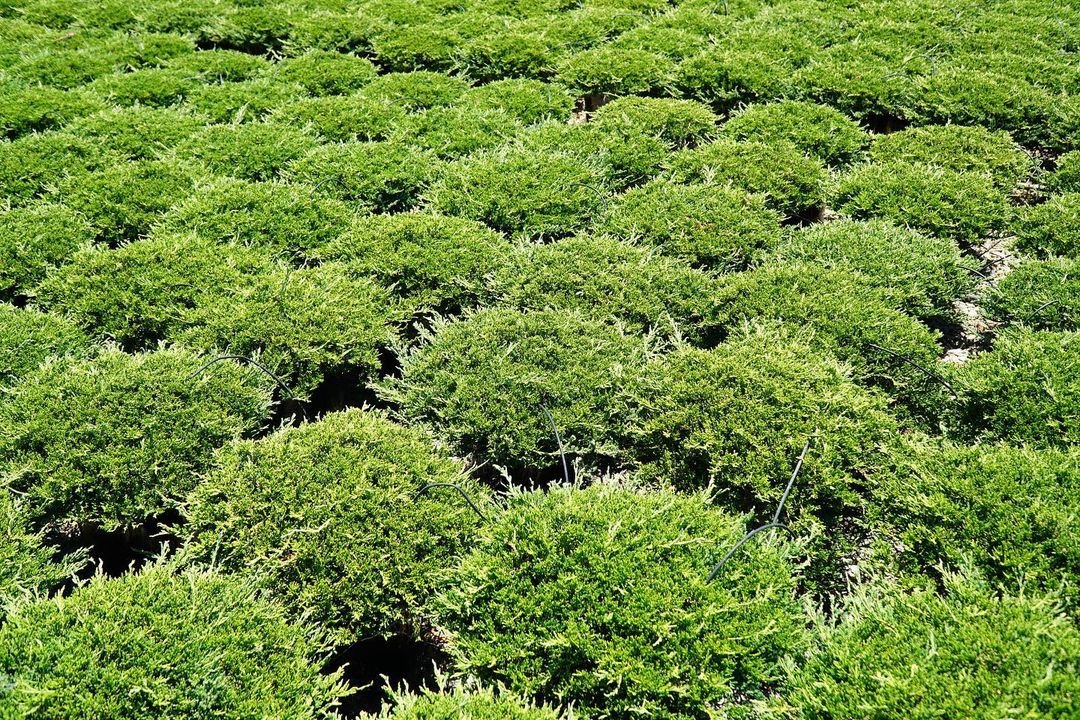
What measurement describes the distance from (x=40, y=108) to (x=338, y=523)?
779 cm

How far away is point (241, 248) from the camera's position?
19.7 ft

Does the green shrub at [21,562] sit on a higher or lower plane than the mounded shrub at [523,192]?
lower

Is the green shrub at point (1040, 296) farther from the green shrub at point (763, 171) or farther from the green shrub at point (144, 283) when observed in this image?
the green shrub at point (144, 283)

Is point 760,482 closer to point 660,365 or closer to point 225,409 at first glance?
point 660,365

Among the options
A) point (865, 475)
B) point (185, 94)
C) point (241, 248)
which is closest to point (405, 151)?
point (241, 248)

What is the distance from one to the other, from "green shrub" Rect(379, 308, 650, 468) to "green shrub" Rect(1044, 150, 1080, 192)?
5315mm

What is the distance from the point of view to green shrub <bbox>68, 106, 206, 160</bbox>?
7766mm

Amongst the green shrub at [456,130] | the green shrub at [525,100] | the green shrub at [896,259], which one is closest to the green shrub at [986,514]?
the green shrub at [896,259]

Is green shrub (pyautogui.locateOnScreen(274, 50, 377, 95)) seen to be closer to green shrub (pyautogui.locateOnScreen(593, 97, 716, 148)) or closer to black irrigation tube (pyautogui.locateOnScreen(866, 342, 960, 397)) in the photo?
green shrub (pyautogui.locateOnScreen(593, 97, 716, 148))

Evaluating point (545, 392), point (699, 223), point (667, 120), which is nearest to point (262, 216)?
point (545, 392)

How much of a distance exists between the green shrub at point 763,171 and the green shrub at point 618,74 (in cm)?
221

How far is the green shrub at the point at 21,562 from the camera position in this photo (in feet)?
10.8

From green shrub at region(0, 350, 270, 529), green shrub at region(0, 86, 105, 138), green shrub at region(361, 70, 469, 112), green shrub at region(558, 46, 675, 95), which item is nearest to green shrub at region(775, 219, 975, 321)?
green shrub at region(558, 46, 675, 95)

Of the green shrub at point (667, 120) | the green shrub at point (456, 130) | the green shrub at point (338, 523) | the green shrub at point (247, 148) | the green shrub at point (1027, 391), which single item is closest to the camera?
the green shrub at point (338, 523)
